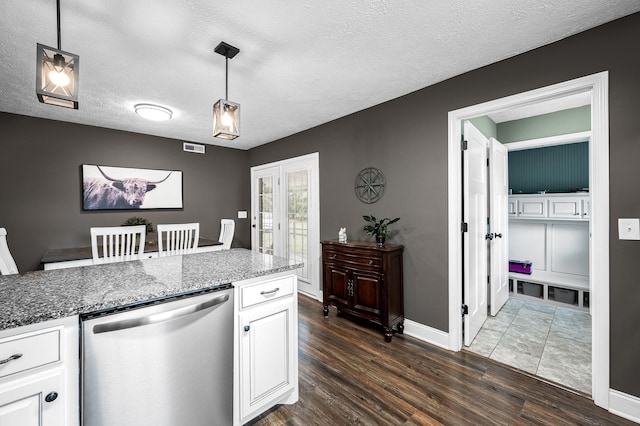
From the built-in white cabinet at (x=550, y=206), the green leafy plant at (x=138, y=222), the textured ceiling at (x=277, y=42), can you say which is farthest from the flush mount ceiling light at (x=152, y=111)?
the built-in white cabinet at (x=550, y=206)

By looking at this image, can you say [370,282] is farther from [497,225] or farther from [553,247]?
[553,247]

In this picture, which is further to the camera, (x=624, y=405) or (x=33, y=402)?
(x=624, y=405)

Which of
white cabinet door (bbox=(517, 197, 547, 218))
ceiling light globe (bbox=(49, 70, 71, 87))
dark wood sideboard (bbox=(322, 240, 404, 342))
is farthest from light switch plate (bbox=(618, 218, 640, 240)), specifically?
ceiling light globe (bbox=(49, 70, 71, 87))

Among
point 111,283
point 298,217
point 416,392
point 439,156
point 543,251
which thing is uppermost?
point 439,156

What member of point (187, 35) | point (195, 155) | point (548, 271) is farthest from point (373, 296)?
point (195, 155)

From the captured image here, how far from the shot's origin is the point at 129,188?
13.5 feet

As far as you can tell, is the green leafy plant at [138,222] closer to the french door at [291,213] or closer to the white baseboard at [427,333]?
the french door at [291,213]

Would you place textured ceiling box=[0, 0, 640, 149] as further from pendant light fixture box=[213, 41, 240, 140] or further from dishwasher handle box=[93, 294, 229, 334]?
dishwasher handle box=[93, 294, 229, 334]

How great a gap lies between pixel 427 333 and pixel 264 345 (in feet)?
5.81

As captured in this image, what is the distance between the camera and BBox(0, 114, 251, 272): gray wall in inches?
132

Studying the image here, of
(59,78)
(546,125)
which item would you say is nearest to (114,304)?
(59,78)

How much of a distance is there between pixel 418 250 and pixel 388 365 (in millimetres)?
1101

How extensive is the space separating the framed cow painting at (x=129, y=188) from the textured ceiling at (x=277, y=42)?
1.14 m

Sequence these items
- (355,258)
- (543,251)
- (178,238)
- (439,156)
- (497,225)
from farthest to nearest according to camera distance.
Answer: (543,251) < (497,225) < (178,238) < (355,258) < (439,156)
